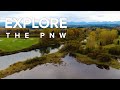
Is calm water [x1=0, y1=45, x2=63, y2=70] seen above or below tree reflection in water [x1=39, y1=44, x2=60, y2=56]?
below

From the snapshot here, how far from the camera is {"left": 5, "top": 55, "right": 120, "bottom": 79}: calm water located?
17.3ft

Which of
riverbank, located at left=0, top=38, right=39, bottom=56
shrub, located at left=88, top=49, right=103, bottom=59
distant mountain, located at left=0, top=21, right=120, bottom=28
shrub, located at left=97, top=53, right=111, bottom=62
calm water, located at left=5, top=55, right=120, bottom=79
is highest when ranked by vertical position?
distant mountain, located at left=0, top=21, right=120, bottom=28

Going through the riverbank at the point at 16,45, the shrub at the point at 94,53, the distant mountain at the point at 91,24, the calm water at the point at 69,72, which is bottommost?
the calm water at the point at 69,72

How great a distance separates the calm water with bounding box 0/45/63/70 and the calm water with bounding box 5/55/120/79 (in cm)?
16

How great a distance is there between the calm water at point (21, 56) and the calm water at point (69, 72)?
0.53 ft

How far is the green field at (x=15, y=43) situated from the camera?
5324 millimetres

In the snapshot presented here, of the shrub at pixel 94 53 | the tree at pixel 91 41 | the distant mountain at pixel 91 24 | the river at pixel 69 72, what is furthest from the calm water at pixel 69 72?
the distant mountain at pixel 91 24

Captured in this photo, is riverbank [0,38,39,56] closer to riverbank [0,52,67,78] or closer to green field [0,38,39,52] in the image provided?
green field [0,38,39,52]

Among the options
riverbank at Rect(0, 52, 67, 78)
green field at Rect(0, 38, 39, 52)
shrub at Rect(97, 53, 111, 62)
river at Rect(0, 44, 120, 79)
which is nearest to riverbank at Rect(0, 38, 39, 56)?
green field at Rect(0, 38, 39, 52)

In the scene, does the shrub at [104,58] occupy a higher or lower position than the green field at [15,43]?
lower

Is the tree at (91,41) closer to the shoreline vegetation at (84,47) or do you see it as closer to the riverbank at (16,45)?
the shoreline vegetation at (84,47)
